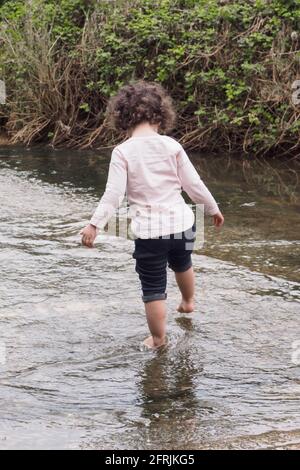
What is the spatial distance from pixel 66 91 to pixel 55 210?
152 inches

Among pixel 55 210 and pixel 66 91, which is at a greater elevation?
pixel 66 91

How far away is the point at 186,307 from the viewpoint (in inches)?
195

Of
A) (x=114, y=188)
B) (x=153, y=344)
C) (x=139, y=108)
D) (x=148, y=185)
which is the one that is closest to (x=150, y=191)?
(x=148, y=185)

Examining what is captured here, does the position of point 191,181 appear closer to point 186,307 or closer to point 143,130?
point 143,130

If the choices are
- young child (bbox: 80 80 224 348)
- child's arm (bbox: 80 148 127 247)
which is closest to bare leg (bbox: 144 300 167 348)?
young child (bbox: 80 80 224 348)

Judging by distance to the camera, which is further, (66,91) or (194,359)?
(66,91)

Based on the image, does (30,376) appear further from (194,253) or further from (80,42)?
(80,42)

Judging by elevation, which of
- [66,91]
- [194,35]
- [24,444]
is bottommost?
[24,444]

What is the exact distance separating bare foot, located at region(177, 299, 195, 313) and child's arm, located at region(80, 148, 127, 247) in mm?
808

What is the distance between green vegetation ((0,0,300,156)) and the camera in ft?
31.7

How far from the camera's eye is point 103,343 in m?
4.59

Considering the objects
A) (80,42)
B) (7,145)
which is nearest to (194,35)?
(80,42)

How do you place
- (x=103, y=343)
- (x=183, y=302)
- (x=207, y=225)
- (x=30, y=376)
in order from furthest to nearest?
1. (x=207, y=225)
2. (x=183, y=302)
3. (x=103, y=343)
4. (x=30, y=376)

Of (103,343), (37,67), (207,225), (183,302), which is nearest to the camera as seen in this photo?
(103,343)
